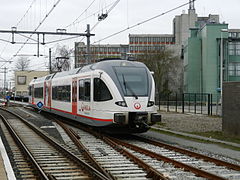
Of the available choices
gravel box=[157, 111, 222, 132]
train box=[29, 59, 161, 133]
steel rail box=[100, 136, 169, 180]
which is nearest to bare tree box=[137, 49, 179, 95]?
gravel box=[157, 111, 222, 132]

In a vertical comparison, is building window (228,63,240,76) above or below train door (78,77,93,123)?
above

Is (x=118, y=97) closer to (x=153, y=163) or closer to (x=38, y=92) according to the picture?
(x=153, y=163)

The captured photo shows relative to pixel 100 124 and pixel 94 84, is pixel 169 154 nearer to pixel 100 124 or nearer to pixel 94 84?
pixel 100 124

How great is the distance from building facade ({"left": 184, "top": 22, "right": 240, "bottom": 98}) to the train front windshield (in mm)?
43474

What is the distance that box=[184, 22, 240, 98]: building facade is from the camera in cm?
5850

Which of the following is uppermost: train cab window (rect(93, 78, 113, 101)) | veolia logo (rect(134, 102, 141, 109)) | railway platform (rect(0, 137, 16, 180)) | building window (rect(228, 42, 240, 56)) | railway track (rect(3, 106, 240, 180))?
building window (rect(228, 42, 240, 56))

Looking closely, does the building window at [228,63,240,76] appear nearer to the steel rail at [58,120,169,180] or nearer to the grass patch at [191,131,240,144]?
the grass patch at [191,131,240,144]

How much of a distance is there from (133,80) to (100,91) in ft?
4.35

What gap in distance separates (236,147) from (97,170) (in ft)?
19.8

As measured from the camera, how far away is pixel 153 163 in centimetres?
981

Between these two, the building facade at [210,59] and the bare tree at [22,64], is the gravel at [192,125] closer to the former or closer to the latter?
the building facade at [210,59]

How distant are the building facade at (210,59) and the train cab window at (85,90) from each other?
42.2 metres

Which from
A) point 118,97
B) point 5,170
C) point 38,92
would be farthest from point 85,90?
point 38,92

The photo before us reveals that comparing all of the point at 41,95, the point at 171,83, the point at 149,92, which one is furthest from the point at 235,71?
the point at 149,92
